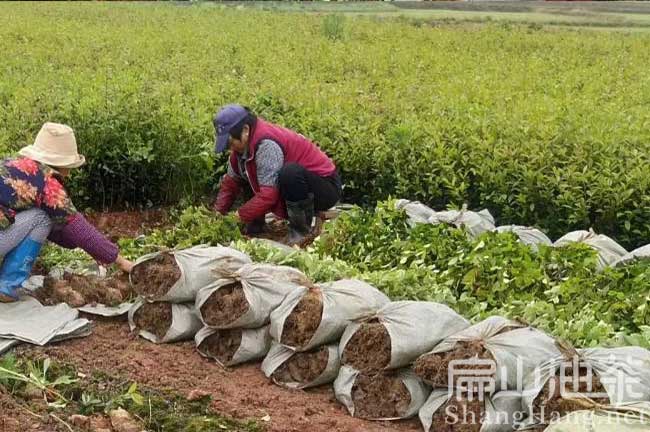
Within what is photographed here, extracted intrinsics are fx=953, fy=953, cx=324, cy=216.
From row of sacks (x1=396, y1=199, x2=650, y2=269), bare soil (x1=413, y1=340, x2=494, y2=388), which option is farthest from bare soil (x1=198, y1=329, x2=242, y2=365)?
row of sacks (x1=396, y1=199, x2=650, y2=269)

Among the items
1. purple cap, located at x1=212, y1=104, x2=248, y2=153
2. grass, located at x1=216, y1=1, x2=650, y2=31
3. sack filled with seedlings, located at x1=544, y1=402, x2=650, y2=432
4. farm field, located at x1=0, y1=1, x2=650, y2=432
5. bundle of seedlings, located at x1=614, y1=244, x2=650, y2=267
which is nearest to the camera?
sack filled with seedlings, located at x1=544, y1=402, x2=650, y2=432

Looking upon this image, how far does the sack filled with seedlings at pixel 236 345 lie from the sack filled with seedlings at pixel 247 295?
5cm

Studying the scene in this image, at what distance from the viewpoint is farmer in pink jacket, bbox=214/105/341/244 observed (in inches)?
219

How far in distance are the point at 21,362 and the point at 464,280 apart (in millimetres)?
2084

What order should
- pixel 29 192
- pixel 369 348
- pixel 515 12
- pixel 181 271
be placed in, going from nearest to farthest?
pixel 369 348 → pixel 181 271 → pixel 29 192 → pixel 515 12

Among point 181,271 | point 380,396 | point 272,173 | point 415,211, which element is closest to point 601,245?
point 415,211

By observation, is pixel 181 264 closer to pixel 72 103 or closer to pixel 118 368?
pixel 118 368

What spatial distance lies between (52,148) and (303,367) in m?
1.70

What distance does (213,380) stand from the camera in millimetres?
4000

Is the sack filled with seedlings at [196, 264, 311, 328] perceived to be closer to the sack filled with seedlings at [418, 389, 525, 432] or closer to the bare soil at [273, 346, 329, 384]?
the bare soil at [273, 346, 329, 384]

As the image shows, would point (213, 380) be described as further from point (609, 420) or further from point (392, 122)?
point (392, 122)

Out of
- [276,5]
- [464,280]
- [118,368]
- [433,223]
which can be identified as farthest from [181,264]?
[276,5]

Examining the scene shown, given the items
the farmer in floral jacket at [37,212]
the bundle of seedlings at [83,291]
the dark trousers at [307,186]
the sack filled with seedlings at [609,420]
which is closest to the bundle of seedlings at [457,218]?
the dark trousers at [307,186]

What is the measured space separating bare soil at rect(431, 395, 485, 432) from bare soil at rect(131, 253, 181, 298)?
4.68 ft
